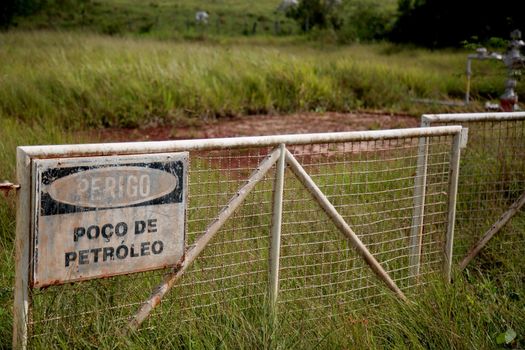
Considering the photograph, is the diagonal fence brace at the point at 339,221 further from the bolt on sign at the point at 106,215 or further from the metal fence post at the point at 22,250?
the metal fence post at the point at 22,250

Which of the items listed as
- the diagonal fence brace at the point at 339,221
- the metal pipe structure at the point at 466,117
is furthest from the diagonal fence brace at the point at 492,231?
the diagonal fence brace at the point at 339,221

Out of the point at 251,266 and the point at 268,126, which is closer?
the point at 251,266

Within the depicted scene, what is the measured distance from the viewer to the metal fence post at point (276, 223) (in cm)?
382

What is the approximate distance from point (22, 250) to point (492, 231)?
3.32 meters

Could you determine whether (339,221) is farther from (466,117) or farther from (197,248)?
(466,117)

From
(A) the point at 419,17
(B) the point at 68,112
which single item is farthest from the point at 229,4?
(B) the point at 68,112

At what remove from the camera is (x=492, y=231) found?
5180mm

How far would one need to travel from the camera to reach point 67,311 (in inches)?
A: 135

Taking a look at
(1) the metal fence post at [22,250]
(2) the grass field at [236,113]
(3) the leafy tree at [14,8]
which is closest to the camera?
(1) the metal fence post at [22,250]

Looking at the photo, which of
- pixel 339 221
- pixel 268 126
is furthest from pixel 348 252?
pixel 268 126

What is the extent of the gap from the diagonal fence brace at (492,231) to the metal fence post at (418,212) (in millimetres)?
469

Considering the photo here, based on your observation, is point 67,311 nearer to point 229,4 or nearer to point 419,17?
point 419,17

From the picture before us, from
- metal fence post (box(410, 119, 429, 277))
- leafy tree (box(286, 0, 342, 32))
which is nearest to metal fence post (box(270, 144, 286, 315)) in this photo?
metal fence post (box(410, 119, 429, 277))

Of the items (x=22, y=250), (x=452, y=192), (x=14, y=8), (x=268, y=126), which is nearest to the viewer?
(x=22, y=250)
